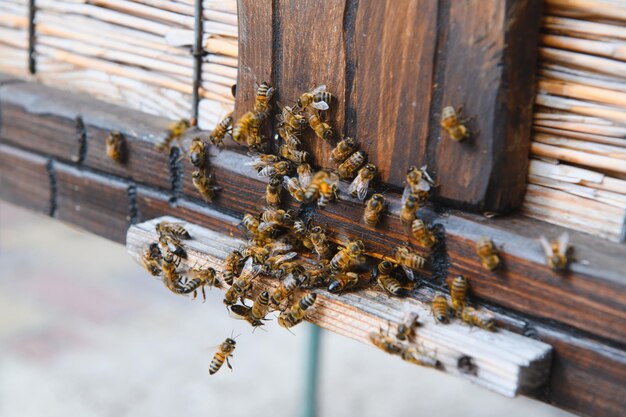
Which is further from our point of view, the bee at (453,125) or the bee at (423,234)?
the bee at (423,234)

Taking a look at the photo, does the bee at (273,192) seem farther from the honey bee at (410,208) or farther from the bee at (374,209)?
the honey bee at (410,208)

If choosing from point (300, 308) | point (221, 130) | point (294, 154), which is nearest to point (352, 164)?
point (294, 154)

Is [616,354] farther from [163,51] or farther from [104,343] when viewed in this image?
[104,343]

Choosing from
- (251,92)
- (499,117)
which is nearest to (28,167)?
(251,92)

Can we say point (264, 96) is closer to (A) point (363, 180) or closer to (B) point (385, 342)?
(A) point (363, 180)

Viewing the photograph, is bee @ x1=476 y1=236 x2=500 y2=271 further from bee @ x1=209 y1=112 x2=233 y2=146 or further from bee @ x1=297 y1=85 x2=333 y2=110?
bee @ x1=209 y1=112 x2=233 y2=146

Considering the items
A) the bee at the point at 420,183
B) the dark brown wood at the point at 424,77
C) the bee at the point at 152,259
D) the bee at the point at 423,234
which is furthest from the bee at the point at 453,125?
the bee at the point at 152,259
